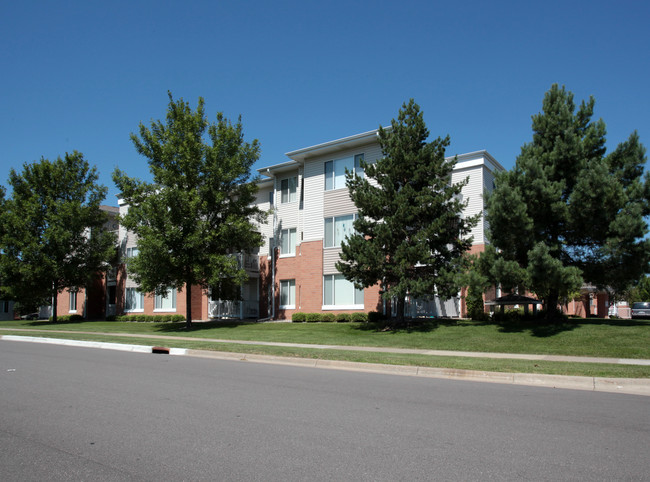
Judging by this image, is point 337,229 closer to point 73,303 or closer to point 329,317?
point 329,317

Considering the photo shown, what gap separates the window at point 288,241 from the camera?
31641 mm

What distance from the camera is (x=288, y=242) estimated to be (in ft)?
104

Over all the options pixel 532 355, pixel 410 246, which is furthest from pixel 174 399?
pixel 410 246

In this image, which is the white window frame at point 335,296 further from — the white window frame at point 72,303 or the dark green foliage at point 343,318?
the white window frame at point 72,303

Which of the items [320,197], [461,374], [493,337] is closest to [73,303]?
[320,197]

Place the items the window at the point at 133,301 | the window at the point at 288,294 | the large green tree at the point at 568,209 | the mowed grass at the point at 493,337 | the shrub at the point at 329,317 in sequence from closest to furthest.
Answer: the mowed grass at the point at 493,337 < the large green tree at the point at 568,209 < the shrub at the point at 329,317 < the window at the point at 288,294 < the window at the point at 133,301

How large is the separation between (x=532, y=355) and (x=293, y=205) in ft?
62.2

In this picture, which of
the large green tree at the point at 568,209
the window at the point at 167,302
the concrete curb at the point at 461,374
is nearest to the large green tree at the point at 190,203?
the window at the point at 167,302

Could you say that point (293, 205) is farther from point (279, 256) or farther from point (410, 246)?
point (410, 246)

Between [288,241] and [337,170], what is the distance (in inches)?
216

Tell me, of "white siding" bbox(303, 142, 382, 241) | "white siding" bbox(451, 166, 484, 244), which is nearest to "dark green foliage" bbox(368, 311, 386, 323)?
"white siding" bbox(303, 142, 382, 241)

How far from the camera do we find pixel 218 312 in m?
34.4

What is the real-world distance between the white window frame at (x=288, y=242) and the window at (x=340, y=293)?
3.29 m

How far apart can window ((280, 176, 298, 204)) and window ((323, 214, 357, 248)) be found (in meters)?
3.68
